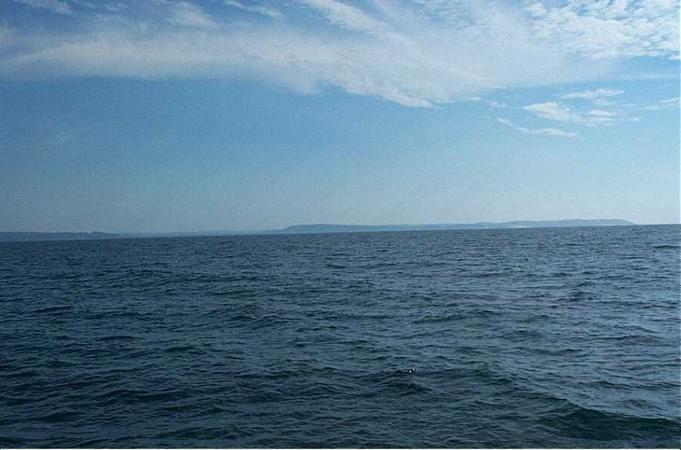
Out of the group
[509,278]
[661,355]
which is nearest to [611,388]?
[661,355]

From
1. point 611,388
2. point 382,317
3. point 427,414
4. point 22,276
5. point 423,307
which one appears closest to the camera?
point 427,414

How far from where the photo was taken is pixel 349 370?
685 inches

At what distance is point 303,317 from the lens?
27453mm

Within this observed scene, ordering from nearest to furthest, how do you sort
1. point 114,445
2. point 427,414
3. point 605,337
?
point 114,445 → point 427,414 → point 605,337

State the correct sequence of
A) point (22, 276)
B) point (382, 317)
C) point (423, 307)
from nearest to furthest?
point (382, 317) → point (423, 307) → point (22, 276)

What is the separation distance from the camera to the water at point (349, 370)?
41.3 ft

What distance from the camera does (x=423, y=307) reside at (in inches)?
1165

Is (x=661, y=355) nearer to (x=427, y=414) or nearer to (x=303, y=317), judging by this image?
(x=427, y=414)

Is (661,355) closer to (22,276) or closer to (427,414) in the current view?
(427,414)

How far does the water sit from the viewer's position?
12586 mm

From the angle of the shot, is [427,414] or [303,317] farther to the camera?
[303,317]

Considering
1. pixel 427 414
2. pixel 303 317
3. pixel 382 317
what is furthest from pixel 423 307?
pixel 427 414

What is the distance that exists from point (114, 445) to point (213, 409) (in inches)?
Answer: 110

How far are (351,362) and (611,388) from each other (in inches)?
335
